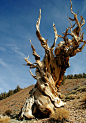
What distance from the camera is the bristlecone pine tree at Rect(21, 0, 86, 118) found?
4.53 meters

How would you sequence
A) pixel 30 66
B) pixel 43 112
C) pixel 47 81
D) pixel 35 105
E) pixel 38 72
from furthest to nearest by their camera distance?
pixel 30 66
pixel 38 72
pixel 47 81
pixel 35 105
pixel 43 112

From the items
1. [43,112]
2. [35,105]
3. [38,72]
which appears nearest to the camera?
[43,112]

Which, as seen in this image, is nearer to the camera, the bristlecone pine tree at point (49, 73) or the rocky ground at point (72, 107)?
the rocky ground at point (72, 107)

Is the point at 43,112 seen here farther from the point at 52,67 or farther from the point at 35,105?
the point at 52,67

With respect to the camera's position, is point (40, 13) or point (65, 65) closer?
point (65, 65)

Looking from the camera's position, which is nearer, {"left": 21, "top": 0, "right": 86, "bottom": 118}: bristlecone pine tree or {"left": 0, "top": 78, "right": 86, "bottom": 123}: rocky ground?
{"left": 0, "top": 78, "right": 86, "bottom": 123}: rocky ground

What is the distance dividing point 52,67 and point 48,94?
1767mm

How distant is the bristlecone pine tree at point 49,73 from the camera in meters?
4.53

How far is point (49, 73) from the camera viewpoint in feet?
18.4

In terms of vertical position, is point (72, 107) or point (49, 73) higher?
point (49, 73)

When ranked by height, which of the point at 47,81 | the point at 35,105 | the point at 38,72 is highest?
the point at 38,72

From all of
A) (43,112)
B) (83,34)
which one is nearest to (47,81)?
(43,112)

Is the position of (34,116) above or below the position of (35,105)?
below

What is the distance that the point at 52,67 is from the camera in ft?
19.6
